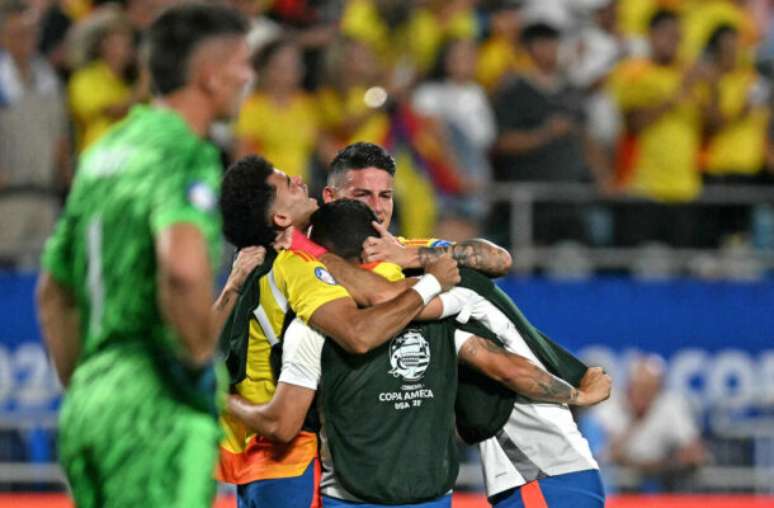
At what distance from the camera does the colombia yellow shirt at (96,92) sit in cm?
1123

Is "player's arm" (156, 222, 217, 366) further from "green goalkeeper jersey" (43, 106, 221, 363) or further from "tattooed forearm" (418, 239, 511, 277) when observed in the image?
"tattooed forearm" (418, 239, 511, 277)

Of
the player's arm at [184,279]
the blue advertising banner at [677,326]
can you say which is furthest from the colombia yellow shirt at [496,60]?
the player's arm at [184,279]

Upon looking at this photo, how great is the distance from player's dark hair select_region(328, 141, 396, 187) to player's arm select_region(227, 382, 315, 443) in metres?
1.08

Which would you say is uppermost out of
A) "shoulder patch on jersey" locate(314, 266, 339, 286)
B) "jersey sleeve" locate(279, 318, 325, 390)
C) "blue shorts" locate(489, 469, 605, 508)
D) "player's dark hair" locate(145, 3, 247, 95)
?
"player's dark hair" locate(145, 3, 247, 95)

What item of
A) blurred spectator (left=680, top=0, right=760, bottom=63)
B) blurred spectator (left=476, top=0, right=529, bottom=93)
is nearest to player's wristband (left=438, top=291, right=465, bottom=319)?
blurred spectator (left=476, top=0, right=529, bottom=93)

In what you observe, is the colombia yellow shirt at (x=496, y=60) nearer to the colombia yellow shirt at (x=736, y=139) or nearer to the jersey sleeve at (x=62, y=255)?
the colombia yellow shirt at (x=736, y=139)

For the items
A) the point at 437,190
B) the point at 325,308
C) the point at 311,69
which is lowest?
the point at 325,308

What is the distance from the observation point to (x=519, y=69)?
12672mm

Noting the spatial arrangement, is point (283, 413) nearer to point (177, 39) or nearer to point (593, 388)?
point (593, 388)

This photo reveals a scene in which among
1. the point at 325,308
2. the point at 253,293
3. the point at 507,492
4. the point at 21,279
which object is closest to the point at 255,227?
the point at 253,293

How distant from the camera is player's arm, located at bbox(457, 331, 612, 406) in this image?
569cm

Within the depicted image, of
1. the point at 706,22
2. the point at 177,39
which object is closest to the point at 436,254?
the point at 177,39

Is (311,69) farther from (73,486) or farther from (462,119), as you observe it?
(73,486)

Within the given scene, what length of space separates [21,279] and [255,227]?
603 cm
